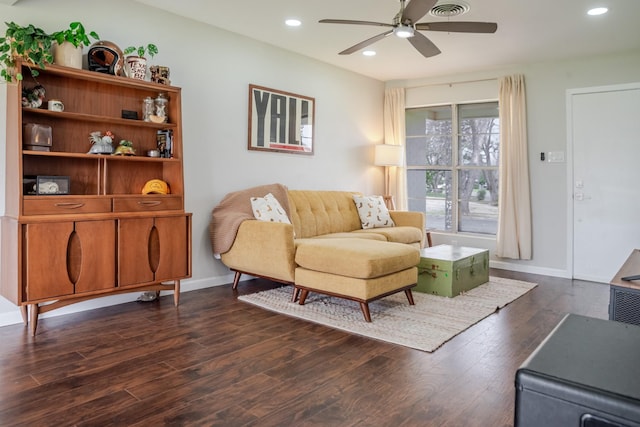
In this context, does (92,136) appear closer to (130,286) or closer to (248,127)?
(130,286)

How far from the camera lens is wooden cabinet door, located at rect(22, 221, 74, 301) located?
2738mm

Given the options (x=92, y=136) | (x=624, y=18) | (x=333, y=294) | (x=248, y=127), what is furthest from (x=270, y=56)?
(x=624, y=18)

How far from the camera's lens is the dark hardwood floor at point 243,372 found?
188cm

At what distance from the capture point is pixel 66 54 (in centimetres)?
299

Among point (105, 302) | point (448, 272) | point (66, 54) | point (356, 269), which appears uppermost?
point (66, 54)

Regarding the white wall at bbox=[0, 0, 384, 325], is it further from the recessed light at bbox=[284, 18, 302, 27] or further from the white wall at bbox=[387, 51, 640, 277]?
the white wall at bbox=[387, 51, 640, 277]

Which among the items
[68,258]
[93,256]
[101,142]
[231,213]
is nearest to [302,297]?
[231,213]

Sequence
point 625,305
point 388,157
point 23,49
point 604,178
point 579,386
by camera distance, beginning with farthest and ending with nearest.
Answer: point 388,157 → point 604,178 → point 23,49 → point 625,305 → point 579,386

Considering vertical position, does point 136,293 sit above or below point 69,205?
below

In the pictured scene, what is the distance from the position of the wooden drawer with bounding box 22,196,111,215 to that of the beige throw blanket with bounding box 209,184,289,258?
1101mm

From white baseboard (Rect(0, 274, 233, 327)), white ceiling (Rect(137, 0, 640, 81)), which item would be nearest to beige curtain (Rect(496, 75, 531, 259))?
white ceiling (Rect(137, 0, 640, 81))

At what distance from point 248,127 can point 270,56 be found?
87 centimetres

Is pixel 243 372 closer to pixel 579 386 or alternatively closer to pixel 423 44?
pixel 579 386

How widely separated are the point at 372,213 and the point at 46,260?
11.4 feet
